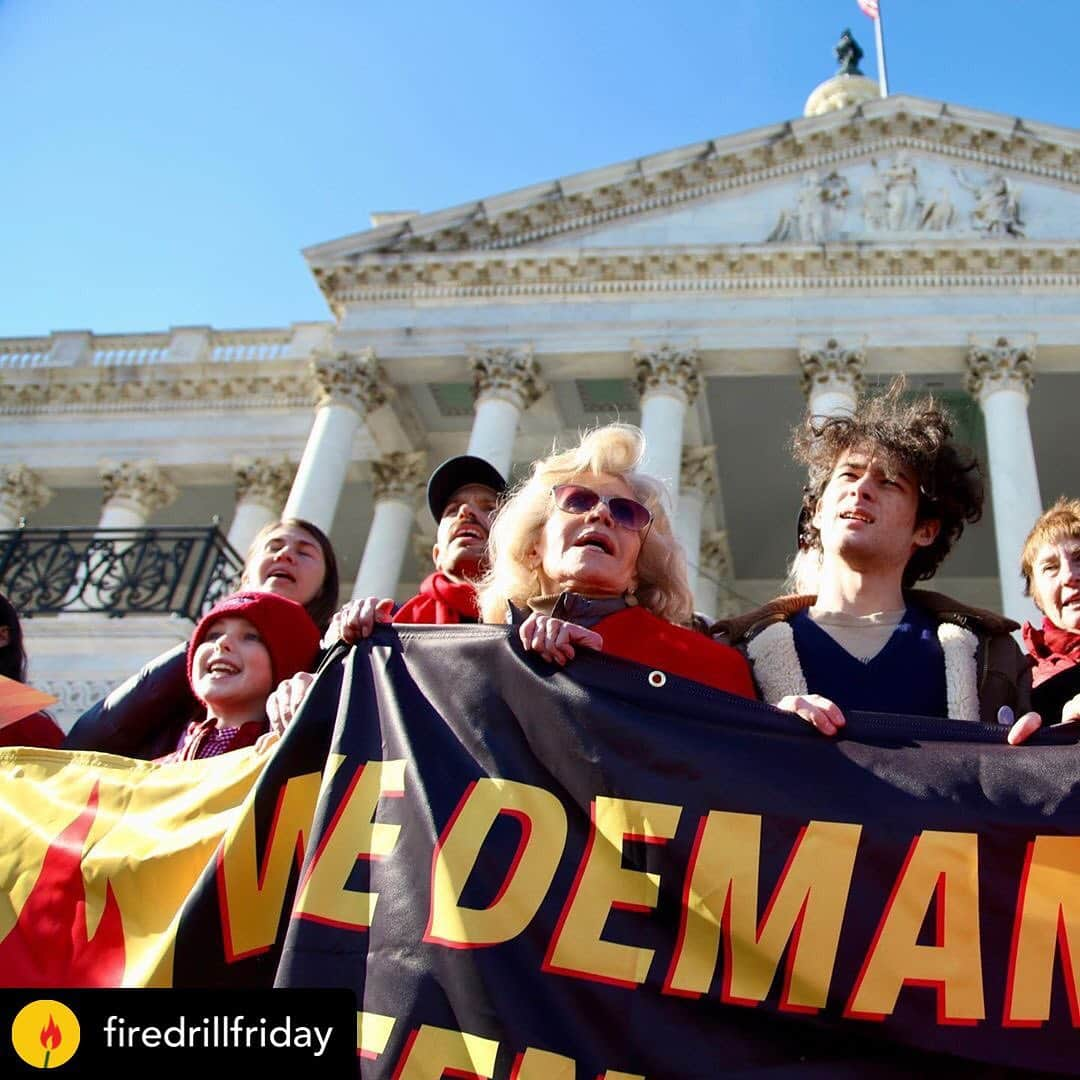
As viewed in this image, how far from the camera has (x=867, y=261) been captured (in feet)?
66.1

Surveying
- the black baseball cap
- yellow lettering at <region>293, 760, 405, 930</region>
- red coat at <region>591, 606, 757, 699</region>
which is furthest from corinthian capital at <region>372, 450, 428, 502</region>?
yellow lettering at <region>293, 760, 405, 930</region>

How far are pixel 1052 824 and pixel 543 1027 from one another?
140 centimetres

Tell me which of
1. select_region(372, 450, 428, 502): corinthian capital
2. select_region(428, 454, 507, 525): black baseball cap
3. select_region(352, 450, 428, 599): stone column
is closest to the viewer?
select_region(428, 454, 507, 525): black baseball cap

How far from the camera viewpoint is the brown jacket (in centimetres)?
352

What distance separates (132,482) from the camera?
25406mm

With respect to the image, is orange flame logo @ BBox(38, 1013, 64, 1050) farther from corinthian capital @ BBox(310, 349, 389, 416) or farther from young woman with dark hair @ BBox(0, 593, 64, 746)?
corinthian capital @ BBox(310, 349, 389, 416)

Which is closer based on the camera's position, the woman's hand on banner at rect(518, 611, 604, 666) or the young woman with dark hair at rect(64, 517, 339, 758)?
the woman's hand on banner at rect(518, 611, 604, 666)

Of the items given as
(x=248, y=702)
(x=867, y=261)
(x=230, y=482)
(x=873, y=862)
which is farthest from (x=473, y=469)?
(x=230, y=482)

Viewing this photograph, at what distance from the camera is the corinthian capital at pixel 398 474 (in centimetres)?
2355

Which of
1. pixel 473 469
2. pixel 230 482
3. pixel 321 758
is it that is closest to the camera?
pixel 321 758

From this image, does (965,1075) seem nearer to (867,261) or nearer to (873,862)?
(873,862)

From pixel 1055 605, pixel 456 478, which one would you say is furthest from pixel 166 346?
pixel 1055 605

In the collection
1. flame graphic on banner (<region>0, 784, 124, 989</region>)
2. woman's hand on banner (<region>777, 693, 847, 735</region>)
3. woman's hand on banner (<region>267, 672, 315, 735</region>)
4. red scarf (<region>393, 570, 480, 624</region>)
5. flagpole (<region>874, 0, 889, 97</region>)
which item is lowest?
flame graphic on banner (<region>0, 784, 124, 989</region>)

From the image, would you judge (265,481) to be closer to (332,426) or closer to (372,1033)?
(332,426)
